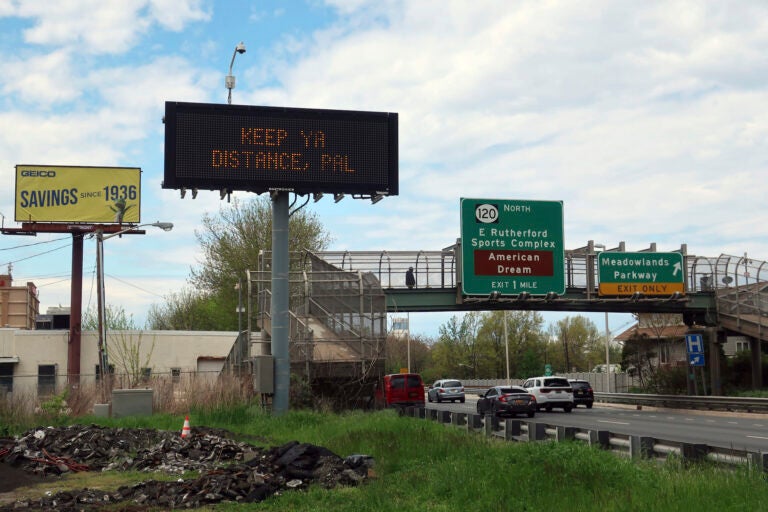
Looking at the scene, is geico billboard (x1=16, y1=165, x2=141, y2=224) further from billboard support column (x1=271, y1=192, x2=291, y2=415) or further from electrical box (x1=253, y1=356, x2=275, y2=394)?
electrical box (x1=253, y1=356, x2=275, y2=394)

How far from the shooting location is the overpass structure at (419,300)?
101 feet

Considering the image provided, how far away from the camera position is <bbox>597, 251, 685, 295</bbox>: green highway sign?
134 feet

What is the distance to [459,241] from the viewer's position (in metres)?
38.4

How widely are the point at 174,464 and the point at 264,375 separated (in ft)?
28.2

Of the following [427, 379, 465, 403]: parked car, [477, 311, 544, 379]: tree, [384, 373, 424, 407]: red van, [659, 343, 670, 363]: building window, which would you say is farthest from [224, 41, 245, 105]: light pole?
[477, 311, 544, 379]: tree

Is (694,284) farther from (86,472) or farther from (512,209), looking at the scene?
(86,472)

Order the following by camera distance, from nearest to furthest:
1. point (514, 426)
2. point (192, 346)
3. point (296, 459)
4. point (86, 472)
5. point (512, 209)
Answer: point (296, 459), point (86, 472), point (514, 426), point (512, 209), point (192, 346)

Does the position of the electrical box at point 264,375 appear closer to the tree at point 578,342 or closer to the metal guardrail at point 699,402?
the metal guardrail at point 699,402

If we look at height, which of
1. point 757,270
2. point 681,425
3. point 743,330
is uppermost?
point 757,270

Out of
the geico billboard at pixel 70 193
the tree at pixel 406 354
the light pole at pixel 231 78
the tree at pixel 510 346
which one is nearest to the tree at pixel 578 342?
the tree at pixel 510 346

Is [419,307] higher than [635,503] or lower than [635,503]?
higher

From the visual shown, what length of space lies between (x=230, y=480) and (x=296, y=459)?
1.43m

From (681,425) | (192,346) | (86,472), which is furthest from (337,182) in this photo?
(192,346)

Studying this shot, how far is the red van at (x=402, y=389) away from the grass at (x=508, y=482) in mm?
21281
